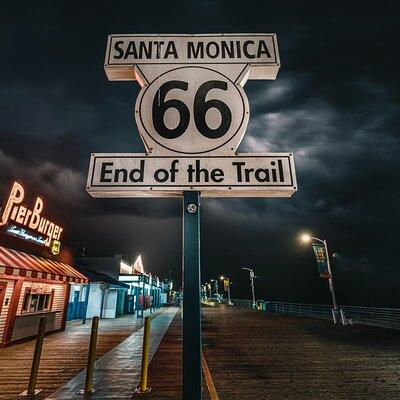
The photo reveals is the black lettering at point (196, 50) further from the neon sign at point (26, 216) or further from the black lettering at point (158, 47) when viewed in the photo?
the neon sign at point (26, 216)

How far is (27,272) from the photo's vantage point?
9.73 m

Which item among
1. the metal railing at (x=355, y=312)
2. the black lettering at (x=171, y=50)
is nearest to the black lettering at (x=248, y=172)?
the black lettering at (x=171, y=50)

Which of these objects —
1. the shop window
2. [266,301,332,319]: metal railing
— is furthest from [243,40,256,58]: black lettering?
[266,301,332,319]: metal railing

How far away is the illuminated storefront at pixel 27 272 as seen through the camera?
10.3 metres

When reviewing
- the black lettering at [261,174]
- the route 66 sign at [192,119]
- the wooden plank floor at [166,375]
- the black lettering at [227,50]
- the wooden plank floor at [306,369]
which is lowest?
the wooden plank floor at [306,369]

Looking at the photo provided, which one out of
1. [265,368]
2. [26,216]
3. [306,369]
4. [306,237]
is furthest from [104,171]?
[306,237]

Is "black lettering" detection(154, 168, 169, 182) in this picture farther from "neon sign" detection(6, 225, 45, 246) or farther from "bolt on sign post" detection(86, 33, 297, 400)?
"neon sign" detection(6, 225, 45, 246)

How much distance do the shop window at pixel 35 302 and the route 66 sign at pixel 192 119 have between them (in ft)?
40.5

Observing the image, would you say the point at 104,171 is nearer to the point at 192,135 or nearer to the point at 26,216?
the point at 192,135

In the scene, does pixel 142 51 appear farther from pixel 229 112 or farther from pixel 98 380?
pixel 98 380

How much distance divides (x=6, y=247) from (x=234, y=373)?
9.80 m

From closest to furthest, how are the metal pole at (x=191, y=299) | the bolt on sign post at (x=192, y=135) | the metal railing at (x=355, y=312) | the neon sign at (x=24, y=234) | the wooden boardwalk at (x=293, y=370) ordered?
1. the metal pole at (x=191, y=299)
2. the bolt on sign post at (x=192, y=135)
3. the wooden boardwalk at (x=293, y=370)
4. the neon sign at (x=24, y=234)
5. the metal railing at (x=355, y=312)

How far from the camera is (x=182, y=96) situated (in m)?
2.97

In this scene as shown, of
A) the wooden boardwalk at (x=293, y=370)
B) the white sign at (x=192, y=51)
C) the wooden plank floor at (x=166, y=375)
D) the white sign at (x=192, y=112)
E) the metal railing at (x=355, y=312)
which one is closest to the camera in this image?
the white sign at (x=192, y=112)
